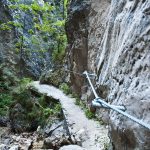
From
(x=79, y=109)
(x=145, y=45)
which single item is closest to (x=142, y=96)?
(x=145, y=45)

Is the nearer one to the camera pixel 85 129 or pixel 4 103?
pixel 85 129

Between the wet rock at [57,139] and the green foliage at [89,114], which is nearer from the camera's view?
the wet rock at [57,139]

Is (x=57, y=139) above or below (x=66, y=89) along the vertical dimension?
below

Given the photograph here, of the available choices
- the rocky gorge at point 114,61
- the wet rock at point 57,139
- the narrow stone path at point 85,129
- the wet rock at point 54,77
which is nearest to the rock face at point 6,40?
the rocky gorge at point 114,61

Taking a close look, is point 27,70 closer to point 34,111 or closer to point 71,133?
point 34,111

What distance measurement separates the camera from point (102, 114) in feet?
31.6

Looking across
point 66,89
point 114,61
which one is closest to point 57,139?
point 114,61

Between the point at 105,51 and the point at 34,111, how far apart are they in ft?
19.6

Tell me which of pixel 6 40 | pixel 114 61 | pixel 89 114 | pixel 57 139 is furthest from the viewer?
pixel 6 40

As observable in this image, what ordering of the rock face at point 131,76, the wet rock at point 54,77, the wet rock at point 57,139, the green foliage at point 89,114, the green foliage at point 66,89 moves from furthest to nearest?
the wet rock at point 54,77 → the green foliage at point 66,89 → the green foliage at point 89,114 → the wet rock at point 57,139 → the rock face at point 131,76

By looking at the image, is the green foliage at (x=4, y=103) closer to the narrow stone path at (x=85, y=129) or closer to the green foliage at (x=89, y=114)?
the narrow stone path at (x=85, y=129)

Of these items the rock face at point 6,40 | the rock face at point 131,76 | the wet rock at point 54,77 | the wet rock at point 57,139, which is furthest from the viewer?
the rock face at point 6,40

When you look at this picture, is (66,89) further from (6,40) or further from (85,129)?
(6,40)

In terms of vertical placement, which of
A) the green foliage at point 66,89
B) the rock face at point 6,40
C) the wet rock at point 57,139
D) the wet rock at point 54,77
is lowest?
the wet rock at point 57,139
